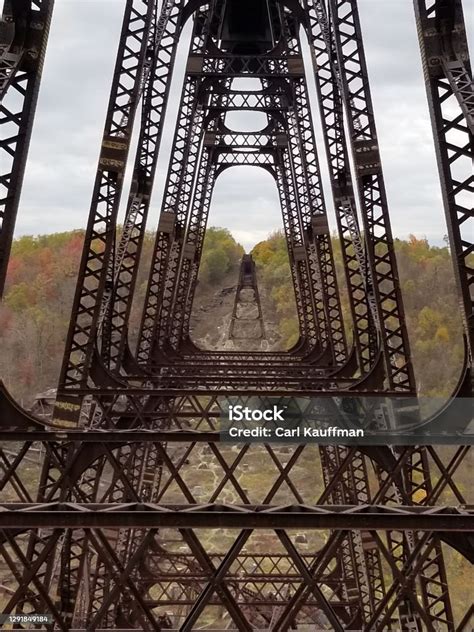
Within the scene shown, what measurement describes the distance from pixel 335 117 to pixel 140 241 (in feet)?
17.3

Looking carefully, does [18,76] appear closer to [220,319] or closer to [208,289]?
[220,319]

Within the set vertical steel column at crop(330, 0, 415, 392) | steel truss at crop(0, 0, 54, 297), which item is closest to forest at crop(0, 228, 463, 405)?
vertical steel column at crop(330, 0, 415, 392)

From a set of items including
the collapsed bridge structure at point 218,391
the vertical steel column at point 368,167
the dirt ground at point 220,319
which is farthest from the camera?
the dirt ground at point 220,319

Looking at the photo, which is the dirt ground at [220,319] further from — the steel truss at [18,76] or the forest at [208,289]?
the steel truss at [18,76]

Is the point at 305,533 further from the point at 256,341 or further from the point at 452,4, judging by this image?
the point at 256,341

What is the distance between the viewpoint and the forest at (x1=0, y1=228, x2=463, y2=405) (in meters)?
55.9

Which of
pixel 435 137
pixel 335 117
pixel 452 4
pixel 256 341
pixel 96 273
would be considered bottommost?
pixel 256 341

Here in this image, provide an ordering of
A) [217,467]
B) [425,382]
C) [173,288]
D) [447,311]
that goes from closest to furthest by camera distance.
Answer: [173,288] → [217,467] → [425,382] → [447,311]

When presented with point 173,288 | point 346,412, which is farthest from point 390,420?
point 173,288

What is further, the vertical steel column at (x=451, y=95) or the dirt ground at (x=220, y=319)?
the dirt ground at (x=220, y=319)

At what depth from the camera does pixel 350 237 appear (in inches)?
486

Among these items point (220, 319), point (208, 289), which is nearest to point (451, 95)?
point (220, 319)

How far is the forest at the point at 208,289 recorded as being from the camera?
55.9 metres

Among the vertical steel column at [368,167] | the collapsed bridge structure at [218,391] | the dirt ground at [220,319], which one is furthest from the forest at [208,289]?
the vertical steel column at [368,167]
